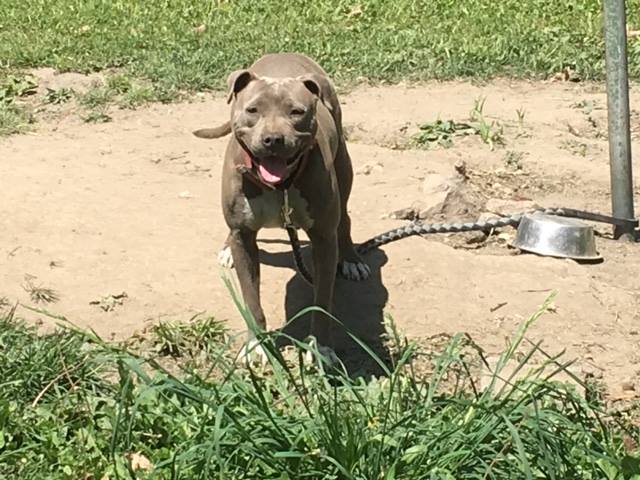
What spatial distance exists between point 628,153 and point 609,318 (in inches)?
43.0

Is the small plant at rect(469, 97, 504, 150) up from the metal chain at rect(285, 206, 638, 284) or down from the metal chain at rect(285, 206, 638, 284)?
down

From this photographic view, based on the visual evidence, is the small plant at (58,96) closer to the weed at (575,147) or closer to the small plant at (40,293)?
the small plant at (40,293)

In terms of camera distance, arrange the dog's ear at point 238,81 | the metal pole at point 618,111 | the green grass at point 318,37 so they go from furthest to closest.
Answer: the green grass at point 318,37 → the metal pole at point 618,111 → the dog's ear at point 238,81

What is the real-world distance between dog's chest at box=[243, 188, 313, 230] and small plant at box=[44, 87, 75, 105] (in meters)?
3.74

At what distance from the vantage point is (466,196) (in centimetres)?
627

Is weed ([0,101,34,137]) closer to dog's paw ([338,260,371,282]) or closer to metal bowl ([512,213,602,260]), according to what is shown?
dog's paw ([338,260,371,282])

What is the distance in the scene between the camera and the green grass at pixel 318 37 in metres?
8.73

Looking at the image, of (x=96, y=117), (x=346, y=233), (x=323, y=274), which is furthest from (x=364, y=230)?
(x=96, y=117)

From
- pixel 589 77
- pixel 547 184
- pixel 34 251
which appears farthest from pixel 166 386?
pixel 589 77

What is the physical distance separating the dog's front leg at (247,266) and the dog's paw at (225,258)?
70 centimetres

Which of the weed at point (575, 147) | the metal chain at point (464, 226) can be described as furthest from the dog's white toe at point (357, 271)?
the weed at point (575, 147)

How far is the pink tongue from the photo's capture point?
418 centimetres

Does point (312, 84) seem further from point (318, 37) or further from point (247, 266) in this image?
point (318, 37)

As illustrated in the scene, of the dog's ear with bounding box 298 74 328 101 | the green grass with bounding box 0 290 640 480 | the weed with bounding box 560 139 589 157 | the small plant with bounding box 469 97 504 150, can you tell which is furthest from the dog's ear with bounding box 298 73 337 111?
the weed with bounding box 560 139 589 157
